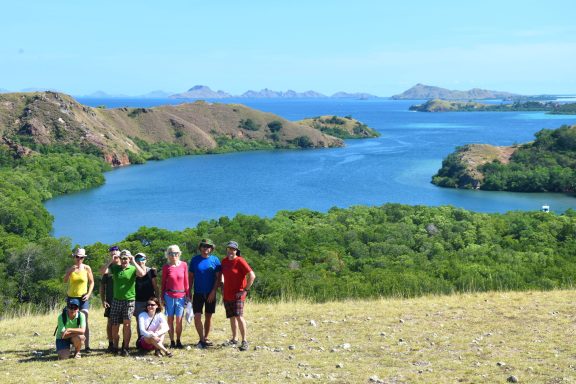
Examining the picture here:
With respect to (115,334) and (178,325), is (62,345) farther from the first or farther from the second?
(178,325)

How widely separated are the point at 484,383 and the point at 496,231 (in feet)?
123

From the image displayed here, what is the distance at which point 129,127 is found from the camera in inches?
5625

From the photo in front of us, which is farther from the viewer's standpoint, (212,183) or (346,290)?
(212,183)

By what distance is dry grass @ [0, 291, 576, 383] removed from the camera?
9.09m

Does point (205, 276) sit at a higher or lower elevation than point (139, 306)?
higher

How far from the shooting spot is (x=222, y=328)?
1230cm

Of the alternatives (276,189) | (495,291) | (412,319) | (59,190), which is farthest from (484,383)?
(59,190)

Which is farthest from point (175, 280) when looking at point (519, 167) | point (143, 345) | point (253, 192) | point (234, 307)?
point (519, 167)

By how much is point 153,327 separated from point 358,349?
328 centimetres

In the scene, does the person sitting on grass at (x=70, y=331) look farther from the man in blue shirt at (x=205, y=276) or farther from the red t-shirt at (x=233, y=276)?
the red t-shirt at (x=233, y=276)

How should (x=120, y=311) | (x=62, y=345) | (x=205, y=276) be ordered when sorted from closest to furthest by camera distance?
(x=62, y=345) → (x=120, y=311) → (x=205, y=276)

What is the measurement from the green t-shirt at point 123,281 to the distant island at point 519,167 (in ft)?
263

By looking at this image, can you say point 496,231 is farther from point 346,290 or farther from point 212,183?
point 212,183

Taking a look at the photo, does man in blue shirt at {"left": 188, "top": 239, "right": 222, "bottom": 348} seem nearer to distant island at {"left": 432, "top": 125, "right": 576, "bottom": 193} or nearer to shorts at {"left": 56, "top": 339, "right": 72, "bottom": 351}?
shorts at {"left": 56, "top": 339, "right": 72, "bottom": 351}
